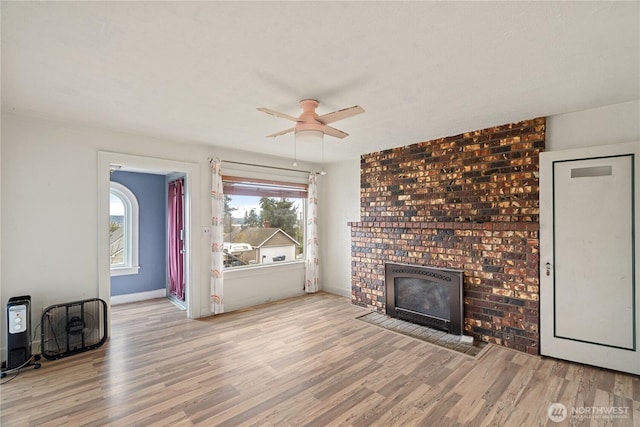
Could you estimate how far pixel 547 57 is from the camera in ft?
6.26

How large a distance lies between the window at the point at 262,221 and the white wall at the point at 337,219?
0.44 metres

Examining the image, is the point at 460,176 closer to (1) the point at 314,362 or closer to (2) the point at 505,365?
(2) the point at 505,365

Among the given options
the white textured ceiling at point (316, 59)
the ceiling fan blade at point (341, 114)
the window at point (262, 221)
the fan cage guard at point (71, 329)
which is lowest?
the fan cage guard at point (71, 329)

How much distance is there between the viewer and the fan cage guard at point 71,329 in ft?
9.98

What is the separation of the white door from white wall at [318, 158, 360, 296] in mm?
2835

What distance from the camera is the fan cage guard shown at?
3041 millimetres

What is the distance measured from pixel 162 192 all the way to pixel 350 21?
201 inches

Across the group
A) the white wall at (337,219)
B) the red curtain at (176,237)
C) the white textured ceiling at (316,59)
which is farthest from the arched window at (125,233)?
the white wall at (337,219)

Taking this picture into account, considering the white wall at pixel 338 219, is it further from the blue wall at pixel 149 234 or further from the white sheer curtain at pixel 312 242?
the blue wall at pixel 149 234

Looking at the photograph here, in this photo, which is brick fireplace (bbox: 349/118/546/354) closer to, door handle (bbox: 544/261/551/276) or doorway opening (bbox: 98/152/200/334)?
door handle (bbox: 544/261/551/276)

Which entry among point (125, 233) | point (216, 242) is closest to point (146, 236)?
point (125, 233)

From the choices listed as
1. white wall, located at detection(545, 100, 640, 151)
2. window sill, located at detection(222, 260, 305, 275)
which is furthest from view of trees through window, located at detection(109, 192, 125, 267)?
white wall, located at detection(545, 100, 640, 151)

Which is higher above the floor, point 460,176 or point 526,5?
point 526,5

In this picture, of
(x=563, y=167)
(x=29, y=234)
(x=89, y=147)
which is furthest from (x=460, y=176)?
(x=29, y=234)
